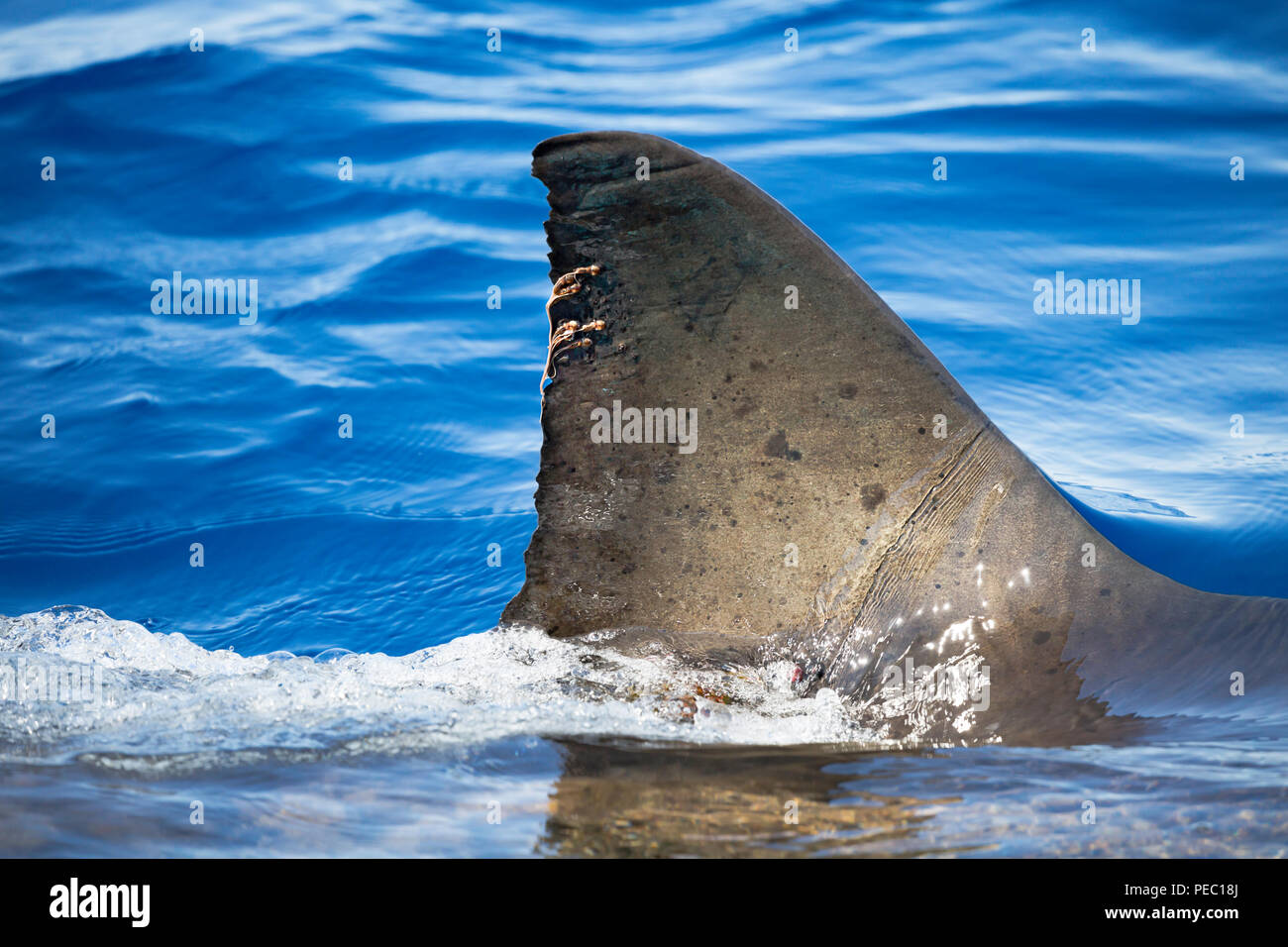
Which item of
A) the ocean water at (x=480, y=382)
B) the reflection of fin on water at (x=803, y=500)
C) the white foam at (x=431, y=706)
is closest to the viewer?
the ocean water at (x=480, y=382)

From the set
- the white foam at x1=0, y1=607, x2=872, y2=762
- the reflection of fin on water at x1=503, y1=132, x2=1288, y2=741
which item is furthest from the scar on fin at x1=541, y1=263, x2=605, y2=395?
the white foam at x1=0, y1=607, x2=872, y2=762

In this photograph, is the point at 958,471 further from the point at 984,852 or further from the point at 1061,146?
the point at 1061,146

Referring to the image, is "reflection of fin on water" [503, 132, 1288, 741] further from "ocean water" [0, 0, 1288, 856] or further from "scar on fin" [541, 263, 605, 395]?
"ocean water" [0, 0, 1288, 856]

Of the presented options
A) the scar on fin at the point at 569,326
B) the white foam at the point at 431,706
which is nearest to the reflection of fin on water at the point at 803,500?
the scar on fin at the point at 569,326

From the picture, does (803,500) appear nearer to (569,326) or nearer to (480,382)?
(569,326)

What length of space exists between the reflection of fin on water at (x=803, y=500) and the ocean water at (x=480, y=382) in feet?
0.67

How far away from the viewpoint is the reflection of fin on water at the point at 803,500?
329 cm

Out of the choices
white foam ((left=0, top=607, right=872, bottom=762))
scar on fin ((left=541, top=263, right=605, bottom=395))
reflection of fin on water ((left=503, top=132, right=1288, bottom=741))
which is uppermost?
scar on fin ((left=541, top=263, right=605, bottom=395))

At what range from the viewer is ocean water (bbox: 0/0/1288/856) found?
8.90 feet

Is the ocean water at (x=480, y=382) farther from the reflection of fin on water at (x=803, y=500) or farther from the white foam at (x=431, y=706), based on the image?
the reflection of fin on water at (x=803, y=500)

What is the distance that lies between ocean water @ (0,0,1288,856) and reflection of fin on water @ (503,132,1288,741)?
205 mm

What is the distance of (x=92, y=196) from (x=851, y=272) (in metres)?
9.24

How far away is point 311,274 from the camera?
31.7 feet
